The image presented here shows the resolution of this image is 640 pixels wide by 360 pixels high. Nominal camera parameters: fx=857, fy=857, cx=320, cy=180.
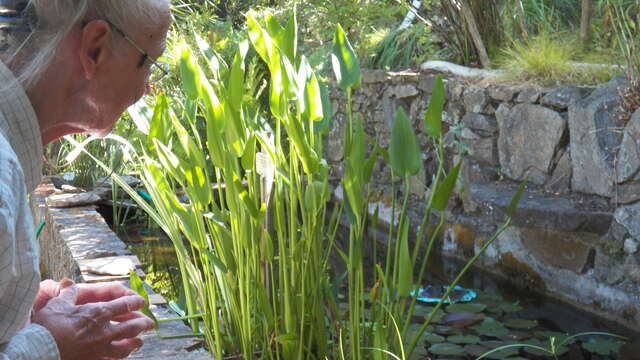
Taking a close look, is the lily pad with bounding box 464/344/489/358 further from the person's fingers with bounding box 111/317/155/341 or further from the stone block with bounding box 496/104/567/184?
the person's fingers with bounding box 111/317/155/341

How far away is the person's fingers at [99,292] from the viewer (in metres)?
1.23

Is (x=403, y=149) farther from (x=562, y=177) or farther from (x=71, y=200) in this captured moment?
(x=71, y=200)

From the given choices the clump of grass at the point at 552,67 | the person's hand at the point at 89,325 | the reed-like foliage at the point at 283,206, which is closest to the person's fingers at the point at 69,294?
the person's hand at the point at 89,325

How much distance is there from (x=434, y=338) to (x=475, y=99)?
2274 millimetres

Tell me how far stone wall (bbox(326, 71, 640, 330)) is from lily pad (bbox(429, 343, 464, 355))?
2.10 feet

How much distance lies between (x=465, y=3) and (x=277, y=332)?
4135 millimetres

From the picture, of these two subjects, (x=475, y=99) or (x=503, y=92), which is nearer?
(x=503, y=92)

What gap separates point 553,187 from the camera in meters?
4.76

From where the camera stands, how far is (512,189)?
5016 mm

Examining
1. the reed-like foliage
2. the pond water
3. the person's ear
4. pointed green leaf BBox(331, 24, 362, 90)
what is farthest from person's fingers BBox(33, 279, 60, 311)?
the pond water

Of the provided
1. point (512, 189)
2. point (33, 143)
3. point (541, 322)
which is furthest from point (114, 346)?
point (512, 189)

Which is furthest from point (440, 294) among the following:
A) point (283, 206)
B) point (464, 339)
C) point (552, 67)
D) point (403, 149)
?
point (403, 149)

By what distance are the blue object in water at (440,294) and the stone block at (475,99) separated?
4.89 ft

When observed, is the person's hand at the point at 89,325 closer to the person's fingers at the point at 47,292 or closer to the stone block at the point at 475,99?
the person's fingers at the point at 47,292
